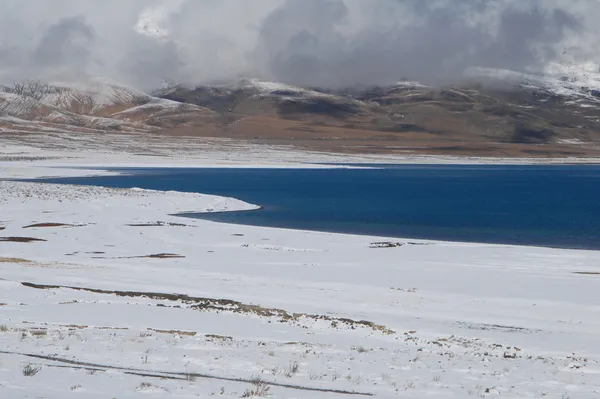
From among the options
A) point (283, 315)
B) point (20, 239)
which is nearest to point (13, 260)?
point (20, 239)

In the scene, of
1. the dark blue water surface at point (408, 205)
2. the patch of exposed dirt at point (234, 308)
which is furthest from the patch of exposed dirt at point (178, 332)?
the dark blue water surface at point (408, 205)

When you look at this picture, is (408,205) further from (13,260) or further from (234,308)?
(234,308)

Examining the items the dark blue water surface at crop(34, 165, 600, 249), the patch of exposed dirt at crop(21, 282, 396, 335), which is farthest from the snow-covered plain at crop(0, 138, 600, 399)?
the dark blue water surface at crop(34, 165, 600, 249)

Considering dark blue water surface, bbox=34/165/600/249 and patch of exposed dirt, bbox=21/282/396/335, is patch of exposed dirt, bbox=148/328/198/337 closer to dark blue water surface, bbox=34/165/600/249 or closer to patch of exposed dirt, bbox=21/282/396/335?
patch of exposed dirt, bbox=21/282/396/335

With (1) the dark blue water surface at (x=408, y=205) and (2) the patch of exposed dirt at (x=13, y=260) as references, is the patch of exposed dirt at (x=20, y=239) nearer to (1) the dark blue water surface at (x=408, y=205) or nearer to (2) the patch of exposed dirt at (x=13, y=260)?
(2) the patch of exposed dirt at (x=13, y=260)

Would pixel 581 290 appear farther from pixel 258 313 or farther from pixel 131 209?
pixel 131 209

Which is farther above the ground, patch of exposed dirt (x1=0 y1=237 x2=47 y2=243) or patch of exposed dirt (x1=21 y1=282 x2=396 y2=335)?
patch of exposed dirt (x1=21 y1=282 x2=396 y2=335)

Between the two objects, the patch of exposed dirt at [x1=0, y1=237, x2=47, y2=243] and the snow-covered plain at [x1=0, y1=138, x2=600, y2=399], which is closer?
the snow-covered plain at [x1=0, y1=138, x2=600, y2=399]
